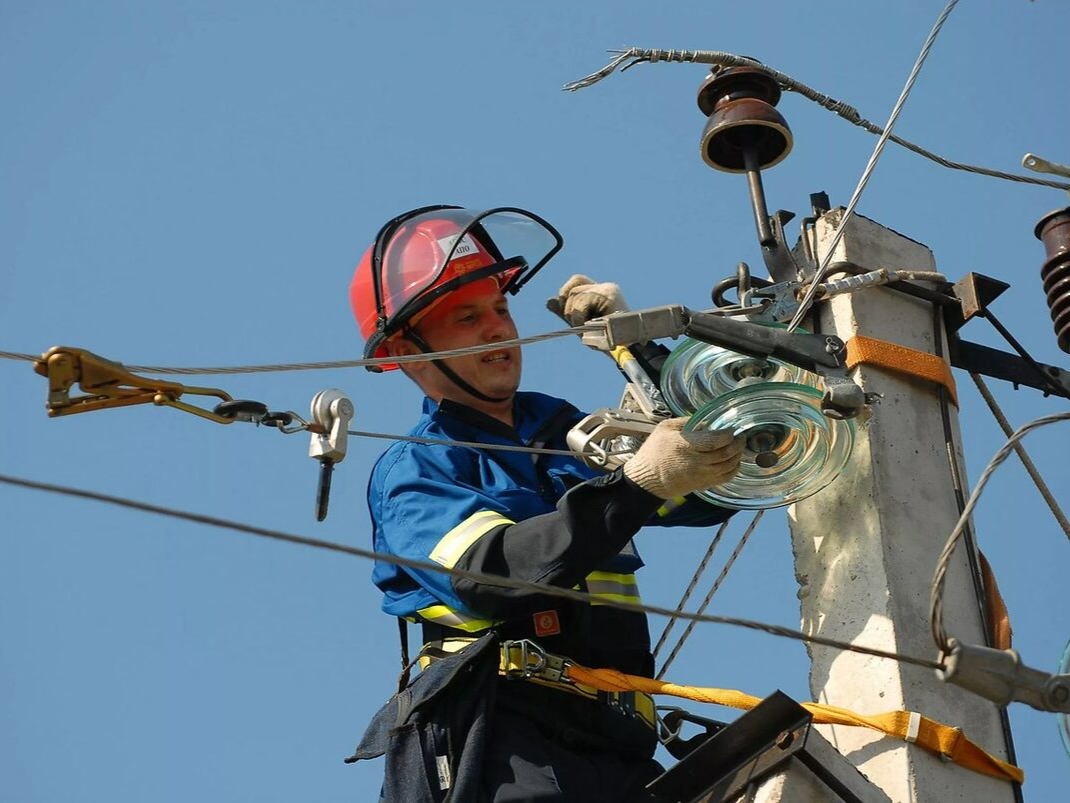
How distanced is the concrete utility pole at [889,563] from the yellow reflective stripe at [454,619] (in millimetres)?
881

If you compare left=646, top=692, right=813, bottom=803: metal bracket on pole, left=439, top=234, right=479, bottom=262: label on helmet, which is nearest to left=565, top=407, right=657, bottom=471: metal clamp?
left=646, top=692, right=813, bottom=803: metal bracket on pole

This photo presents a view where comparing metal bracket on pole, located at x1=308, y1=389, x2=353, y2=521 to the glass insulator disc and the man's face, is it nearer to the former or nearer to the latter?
the glass insulator disc

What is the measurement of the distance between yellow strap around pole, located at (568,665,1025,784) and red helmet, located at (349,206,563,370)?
4.59 feet

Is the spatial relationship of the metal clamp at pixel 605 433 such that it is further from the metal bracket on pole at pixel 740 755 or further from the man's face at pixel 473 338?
the metal bracket on pole at pixel 740 755

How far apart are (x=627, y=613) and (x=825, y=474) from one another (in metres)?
0.66

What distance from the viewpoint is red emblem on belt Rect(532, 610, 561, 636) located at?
16.5 ft

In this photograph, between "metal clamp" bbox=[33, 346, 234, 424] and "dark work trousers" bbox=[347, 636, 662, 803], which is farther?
"dark work trousers" bbox=[347, 636, 662, 803]

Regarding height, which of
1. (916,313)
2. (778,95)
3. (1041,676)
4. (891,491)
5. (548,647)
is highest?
(778,95)

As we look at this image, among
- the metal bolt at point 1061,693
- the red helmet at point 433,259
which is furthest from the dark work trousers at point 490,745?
the metal bolt at point 1061,693

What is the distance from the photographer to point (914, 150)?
634 centimetres

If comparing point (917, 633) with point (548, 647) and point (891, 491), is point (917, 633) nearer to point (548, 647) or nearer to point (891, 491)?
point (891, 491)

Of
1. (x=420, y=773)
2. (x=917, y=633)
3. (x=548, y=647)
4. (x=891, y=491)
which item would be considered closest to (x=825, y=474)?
(x=891, y=491)

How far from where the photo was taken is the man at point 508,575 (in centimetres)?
483

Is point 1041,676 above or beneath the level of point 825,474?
beneath
